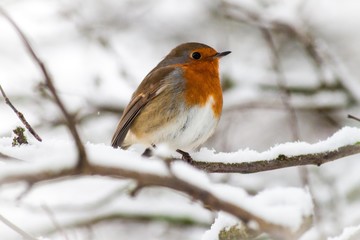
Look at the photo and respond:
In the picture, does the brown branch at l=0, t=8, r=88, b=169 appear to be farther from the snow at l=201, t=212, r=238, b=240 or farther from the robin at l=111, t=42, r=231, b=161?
the robin at l=111, t=42, r=231, b=161

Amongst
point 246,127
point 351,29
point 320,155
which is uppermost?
point 351,29

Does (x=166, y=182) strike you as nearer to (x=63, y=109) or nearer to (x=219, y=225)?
(x=63, y=109)

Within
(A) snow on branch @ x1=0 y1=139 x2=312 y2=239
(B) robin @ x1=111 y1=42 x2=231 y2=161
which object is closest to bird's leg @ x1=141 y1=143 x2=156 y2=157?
(B) robin @ x1=111 y1=42 x2=231 y2=161

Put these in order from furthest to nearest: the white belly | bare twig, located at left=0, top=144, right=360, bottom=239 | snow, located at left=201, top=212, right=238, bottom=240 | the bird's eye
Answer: the bird's eye → the white belly → snow, located at left=201, top=212, right=238, bottom=240 → bare twig, located at left=0, top=144, right=360, bottom=239

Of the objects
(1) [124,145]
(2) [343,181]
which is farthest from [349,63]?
(1) [124,145]

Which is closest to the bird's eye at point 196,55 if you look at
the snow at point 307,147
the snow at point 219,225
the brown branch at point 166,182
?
the snow at point 307,147

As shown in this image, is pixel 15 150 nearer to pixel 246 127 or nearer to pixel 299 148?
pixel 299 148

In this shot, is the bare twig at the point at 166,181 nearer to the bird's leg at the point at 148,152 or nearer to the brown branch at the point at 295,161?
the brown branch at the point at 295,161
